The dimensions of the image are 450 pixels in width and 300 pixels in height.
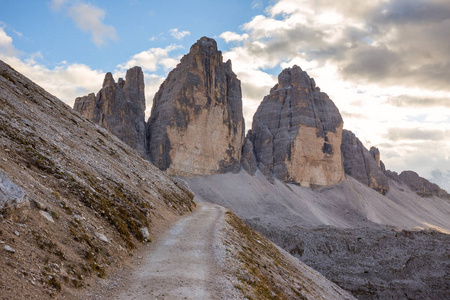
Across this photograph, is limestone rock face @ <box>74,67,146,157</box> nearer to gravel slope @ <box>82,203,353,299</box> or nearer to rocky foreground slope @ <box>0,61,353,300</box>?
rocky foreground slope @ <box>0,61,353,300</box>

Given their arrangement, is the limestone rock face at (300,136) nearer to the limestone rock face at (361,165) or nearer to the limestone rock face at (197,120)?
the limestone rock face at (361,165)

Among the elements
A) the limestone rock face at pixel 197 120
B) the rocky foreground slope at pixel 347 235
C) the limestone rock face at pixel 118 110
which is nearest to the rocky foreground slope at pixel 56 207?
the rocky foreground slope at pixel 347 235

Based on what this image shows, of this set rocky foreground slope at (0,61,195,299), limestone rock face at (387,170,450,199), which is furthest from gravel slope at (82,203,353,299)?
limestone rock face at (387,170,450,199)

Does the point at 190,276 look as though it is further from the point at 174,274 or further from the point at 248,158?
the point at 248,158

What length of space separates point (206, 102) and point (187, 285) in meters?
108

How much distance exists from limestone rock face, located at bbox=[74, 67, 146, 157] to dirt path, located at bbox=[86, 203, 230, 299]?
301ft

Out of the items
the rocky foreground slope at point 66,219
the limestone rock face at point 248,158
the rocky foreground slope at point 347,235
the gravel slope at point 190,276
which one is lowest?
the rocky foreground slope at point 347,235

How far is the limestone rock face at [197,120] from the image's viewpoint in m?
110

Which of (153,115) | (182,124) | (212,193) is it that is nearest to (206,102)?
(182,124)

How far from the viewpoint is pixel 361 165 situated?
16325cm

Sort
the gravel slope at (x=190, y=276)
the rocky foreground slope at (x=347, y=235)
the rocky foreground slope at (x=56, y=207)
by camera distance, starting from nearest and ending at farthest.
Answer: the rocky foreground slope at (x=56, y=207)
the gravel slope at (x=190, y=276)
the rocky foreground slope at (x=347, y=235)

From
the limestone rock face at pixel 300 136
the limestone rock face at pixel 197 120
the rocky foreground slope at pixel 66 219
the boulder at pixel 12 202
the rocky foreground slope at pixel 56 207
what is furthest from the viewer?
the limestone rock face at pixel 300 136

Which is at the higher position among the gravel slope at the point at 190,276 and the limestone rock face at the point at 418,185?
the limestone rock face at the point at 418,185

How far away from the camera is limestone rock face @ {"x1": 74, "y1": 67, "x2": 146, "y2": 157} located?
108m
